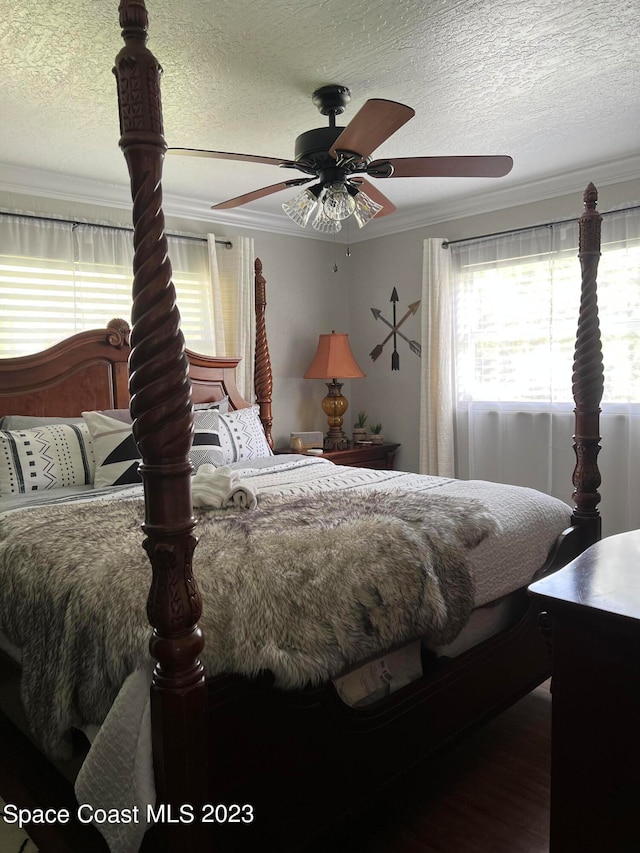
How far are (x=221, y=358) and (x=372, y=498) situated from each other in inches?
84.1

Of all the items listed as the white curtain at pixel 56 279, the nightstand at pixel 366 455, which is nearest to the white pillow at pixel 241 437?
Result: the nightstand at pixel 366 455

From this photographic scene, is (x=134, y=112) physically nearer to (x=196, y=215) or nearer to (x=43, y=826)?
(x=43, y=826)

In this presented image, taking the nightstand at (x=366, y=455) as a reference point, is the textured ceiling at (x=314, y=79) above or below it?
above

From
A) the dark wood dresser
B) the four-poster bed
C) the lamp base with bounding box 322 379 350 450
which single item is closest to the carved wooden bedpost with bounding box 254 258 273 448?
the lamp base with bounding box 322 379 350 450

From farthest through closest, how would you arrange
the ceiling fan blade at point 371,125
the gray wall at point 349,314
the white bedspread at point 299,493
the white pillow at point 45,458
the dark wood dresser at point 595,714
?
the gray wall at point 349,314 → the white pillow at point 45,458 → the ceiling fan blade at point 371,125 → the white bedspread at point 299,493 → the dark wood dresser at point 595,714

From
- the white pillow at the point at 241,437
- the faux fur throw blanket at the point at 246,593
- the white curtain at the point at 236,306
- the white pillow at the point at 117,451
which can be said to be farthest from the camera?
the white curtain at the point at 236,306

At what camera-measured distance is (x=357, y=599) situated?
1648 millimetres

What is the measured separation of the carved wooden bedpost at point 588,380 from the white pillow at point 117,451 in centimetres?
164

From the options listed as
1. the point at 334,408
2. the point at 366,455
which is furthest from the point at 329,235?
the point at 366,455

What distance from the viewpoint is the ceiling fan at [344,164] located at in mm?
2158

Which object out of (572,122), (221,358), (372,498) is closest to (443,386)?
(221,358)

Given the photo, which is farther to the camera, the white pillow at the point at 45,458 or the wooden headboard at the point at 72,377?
the wooden headboard at the point at 72,377

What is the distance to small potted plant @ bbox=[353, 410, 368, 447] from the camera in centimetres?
511

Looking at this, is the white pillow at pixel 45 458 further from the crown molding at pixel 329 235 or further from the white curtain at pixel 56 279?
the crown molding at pixel 329 235
